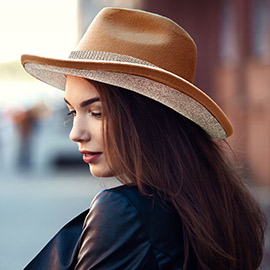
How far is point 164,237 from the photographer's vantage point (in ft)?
5.43

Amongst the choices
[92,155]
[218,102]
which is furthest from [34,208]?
[92,155]

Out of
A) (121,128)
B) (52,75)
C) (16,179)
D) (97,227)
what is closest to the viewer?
(97,227)

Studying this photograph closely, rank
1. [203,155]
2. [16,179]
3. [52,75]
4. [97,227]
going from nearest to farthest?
1. [97,227]
2. [203,155]
3. [52,75]
4. [16,179]

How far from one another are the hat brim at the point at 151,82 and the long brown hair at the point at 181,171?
0.19 feet

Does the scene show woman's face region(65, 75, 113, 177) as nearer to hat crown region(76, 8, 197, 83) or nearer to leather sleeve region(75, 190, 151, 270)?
hat crown region(76, 8, 197, 83)

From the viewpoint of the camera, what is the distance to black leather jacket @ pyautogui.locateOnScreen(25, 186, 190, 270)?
63.0 inches

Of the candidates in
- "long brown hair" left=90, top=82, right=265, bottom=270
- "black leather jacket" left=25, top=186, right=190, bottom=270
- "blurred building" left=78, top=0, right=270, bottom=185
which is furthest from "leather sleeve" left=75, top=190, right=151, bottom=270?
"blurred building" left=78, top=0, right=270, bottom=185

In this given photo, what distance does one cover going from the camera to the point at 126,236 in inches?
62.9

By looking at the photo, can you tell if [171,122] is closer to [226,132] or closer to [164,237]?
[226,132]

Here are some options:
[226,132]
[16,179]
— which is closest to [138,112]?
[226,132]

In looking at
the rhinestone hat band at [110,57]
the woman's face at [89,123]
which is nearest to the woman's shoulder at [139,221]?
the woman's face at [89,123]

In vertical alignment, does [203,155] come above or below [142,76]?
below

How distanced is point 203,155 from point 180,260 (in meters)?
0.39

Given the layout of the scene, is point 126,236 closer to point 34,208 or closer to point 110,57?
point 110,57
